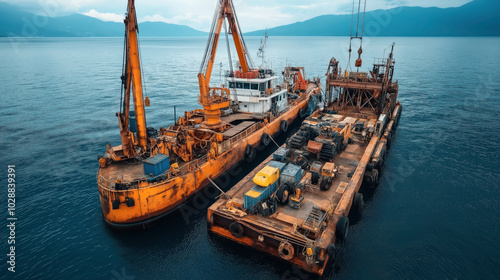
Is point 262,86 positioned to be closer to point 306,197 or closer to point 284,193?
point 306,197

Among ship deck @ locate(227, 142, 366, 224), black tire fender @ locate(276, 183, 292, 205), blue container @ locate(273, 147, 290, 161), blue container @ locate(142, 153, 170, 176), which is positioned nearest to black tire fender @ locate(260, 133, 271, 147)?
blue container @ locate(273, 147, 290, 161)

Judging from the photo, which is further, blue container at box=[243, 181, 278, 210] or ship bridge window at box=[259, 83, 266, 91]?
ship bridge window at box=[259, 83, 266, 91]

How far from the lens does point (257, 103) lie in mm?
32000

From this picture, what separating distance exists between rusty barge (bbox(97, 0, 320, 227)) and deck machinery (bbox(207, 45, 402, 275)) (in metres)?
3.60

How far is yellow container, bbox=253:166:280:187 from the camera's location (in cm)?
1622

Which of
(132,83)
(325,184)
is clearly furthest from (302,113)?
(132,83)

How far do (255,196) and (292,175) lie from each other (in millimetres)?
3274

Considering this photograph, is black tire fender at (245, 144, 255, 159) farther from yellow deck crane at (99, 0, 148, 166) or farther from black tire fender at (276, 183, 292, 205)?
black tire fender at (276, 183, 292, 205)

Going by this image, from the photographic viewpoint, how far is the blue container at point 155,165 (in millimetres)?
17484

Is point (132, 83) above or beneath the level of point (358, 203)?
above

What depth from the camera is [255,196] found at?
51.0ft

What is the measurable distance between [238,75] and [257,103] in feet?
12.7

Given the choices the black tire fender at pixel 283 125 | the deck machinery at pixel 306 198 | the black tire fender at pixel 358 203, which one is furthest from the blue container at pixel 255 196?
the black tire fender at pixel 283 125

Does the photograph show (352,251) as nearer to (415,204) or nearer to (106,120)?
(415,204)
